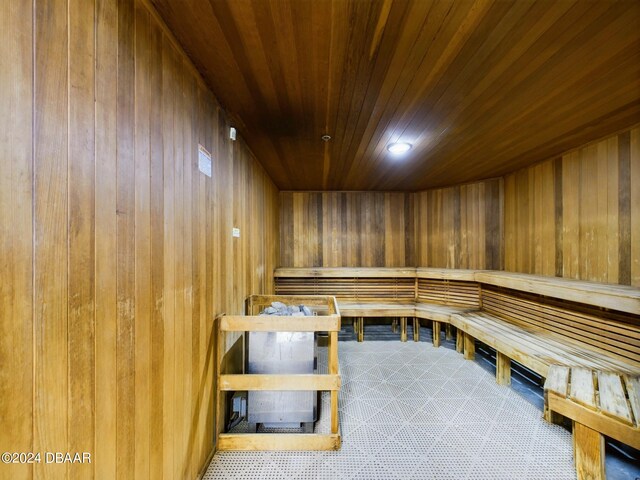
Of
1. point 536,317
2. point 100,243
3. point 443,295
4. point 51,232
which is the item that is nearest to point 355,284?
point 443,295

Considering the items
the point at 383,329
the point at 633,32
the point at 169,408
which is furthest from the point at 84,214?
the point at 383,329

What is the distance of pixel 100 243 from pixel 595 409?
105 inches

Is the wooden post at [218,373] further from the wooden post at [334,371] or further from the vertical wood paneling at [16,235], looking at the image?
the vertical wood paneling at [16,235]

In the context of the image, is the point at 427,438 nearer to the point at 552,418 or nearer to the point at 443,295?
the point at 552,418

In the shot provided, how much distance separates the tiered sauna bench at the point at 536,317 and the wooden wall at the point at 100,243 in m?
2.39

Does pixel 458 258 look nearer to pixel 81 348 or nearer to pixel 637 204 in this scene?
pixel 637 204

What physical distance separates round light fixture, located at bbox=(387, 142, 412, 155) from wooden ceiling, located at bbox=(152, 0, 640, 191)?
114 mm

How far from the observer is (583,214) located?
8.39 ft

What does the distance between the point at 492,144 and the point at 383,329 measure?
3.16 meters

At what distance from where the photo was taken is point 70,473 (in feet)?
2.44

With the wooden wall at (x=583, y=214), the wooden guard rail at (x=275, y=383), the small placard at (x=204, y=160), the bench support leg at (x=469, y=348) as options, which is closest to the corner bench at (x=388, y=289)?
the bench support leg at (x=469, y=348)

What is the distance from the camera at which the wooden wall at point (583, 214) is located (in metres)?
2.20

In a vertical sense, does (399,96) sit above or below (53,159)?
above

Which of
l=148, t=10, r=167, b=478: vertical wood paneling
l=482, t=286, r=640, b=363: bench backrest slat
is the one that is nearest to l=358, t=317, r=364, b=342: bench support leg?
l=482, t=286, r=640, b=363: bench backrest slat
